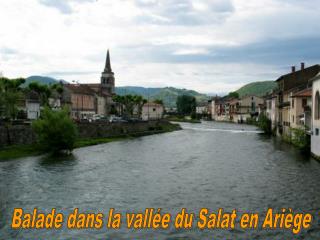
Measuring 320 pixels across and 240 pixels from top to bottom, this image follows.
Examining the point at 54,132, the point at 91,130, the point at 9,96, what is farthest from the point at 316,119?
the point at 9,96

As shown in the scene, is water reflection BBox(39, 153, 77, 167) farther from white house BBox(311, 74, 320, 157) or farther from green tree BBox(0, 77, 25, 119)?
white house BBox(311, 74, 320, 157)

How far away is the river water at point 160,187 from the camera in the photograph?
20594 millimetres

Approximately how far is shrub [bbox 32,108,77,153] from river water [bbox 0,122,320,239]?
381 cm

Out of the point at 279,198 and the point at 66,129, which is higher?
the point at 66,129

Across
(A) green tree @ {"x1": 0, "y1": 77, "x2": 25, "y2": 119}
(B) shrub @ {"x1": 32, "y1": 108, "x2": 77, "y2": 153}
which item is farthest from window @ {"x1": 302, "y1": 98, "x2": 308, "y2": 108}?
(A) green tree @ {"x1": 0, "y1": 77, "x2": 25, "y2": 119}

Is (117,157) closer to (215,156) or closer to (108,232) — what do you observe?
(215,156)

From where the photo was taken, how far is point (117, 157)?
1937 inches

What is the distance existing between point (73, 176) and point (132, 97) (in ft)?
360

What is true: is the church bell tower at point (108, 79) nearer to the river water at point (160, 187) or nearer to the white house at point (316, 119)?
the river water at point (160, 187)

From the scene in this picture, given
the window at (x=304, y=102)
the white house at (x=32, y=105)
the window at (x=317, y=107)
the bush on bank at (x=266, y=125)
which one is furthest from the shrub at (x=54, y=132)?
the bush on bank at (x=266, y=125)

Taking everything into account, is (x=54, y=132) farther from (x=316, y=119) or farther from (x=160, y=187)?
(x=316, y=119)

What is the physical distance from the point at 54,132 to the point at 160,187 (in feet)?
80.2

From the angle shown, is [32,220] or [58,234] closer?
[58,234]

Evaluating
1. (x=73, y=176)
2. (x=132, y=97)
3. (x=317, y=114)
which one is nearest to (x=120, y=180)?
(x=73, y=176)
